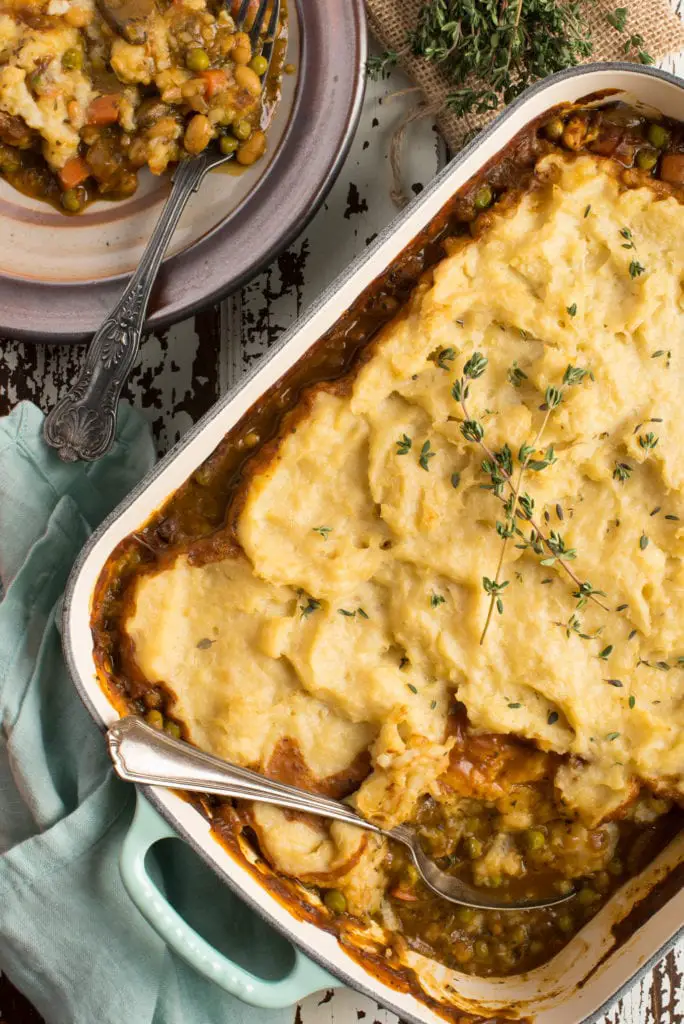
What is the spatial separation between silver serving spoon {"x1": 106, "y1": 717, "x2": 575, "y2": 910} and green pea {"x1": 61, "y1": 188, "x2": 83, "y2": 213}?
1.59m

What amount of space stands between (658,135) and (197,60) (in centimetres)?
137

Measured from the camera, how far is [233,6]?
302 centimetres

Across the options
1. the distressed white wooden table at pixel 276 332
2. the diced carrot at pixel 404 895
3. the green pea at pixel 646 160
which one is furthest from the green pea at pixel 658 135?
the diced carrot at pixel 404 895

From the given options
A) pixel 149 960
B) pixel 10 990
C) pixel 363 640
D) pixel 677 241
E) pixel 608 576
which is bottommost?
pixel 10 990

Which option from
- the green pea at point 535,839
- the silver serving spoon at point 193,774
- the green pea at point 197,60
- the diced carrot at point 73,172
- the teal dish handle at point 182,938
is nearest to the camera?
the teal dish handle at point 182,938

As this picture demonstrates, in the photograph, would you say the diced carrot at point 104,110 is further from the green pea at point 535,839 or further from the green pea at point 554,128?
the green pea at point 535,839

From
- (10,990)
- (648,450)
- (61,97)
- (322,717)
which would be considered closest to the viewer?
(648,450)

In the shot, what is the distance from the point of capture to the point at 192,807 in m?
2.69

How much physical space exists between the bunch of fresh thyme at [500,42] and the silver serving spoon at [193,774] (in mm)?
2086

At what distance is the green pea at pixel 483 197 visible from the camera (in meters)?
2.70

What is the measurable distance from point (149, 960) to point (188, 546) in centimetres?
123

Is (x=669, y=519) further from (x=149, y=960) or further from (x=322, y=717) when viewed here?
(x=149, y=960)

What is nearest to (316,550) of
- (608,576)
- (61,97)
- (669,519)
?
(608,576)

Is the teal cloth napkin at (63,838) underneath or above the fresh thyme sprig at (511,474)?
underneath
